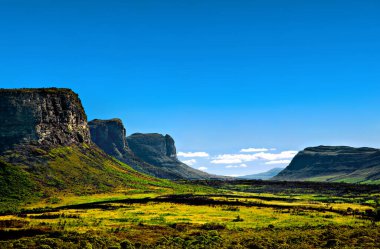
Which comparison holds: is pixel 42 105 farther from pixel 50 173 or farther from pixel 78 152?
pixel 50 173

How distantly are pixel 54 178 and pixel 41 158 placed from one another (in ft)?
55.3

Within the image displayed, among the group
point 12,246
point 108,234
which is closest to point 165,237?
point 108,234

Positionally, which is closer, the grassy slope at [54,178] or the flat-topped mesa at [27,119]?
the grassy slope at [54,178]

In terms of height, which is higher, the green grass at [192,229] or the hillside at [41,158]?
the hillside at [41,158]

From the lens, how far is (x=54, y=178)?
501 ft

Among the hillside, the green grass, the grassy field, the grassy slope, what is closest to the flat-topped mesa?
the hillside

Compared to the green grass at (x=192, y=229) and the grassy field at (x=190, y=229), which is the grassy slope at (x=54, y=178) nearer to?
the grassy field at (x=190, y=229)

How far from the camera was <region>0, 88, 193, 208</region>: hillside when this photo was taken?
14012 cm

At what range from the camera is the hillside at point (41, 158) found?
140m

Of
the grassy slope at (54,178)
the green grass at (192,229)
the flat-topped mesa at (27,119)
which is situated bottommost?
the green grass at (192,229)

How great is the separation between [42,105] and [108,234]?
14227 cm

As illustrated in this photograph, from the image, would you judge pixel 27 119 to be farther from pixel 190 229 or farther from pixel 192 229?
pixel 192 229

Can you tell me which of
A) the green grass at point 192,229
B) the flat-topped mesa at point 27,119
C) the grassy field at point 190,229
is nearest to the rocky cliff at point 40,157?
the flat-topped mesa at point 27,119

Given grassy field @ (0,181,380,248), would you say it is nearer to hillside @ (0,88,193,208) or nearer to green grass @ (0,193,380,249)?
green grass @ (0,193,380,249)
